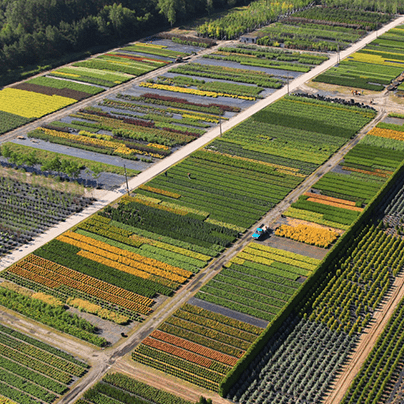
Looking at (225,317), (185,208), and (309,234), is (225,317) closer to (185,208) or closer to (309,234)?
(309,234)

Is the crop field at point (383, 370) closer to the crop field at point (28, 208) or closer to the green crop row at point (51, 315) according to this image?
the green crop row at point (51, 315)

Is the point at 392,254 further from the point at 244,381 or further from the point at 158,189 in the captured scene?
the point at 158,189

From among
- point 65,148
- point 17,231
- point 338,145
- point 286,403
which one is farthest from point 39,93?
point 286,403

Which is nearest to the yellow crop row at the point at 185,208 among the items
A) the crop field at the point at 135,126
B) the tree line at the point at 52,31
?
the crop field at the point at 135,126

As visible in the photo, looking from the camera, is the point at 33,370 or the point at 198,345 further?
the point at 198,345

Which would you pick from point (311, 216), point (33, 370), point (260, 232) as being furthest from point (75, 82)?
point (33, 370)

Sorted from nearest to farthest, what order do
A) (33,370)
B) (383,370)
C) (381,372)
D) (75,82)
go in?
1. (381,372)
2. (383,370)
3. (33,370)
4. (75,82)

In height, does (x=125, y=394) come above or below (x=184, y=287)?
below

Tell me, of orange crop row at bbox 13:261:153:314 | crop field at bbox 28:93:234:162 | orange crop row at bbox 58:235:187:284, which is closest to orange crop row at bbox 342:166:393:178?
crop field at bbox 28:93:234:162
